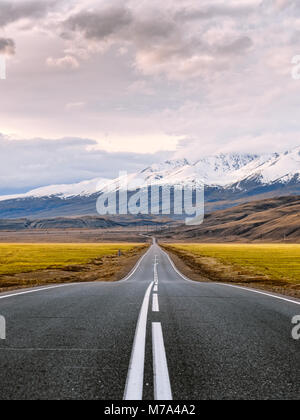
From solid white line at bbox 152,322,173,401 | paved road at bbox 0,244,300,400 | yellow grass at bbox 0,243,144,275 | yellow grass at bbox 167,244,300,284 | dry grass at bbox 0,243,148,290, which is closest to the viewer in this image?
solid white line at bbox 152,322,173,401

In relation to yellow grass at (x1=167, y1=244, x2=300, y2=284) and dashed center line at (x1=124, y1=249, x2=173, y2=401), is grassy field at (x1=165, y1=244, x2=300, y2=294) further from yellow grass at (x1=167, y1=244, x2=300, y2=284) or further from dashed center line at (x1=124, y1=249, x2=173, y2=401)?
dashed center line at (x1=124, y1=249, x2=173, y2=401)

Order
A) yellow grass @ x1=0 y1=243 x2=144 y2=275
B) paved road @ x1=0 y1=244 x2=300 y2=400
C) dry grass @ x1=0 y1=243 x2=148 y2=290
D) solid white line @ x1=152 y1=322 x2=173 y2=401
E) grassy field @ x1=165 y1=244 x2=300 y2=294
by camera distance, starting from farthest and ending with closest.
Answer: yellow grass @ x1=0 y1=243 x2=144 y2=275, grassy field @ x1=165 y1=244 x2=300 y2=294, dry grass @ x1=0 y1=243 x2=148 y2=290, paved road @ x1=0 y1=244 x2=300 y2=400, solid white line @ x1=152 y1=322 x2=173 y2=401

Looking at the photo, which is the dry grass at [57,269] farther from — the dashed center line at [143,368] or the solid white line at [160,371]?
the solid white line at [160,371]

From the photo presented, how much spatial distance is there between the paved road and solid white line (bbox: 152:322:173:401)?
12mm

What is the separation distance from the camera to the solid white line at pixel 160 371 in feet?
14.2

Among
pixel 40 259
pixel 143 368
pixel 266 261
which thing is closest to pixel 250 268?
pixel 266 261

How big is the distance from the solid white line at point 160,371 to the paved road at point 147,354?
12 millimetres

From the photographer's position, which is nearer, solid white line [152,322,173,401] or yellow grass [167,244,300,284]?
solid white line [152,322,173,401]

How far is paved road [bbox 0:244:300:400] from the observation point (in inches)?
178

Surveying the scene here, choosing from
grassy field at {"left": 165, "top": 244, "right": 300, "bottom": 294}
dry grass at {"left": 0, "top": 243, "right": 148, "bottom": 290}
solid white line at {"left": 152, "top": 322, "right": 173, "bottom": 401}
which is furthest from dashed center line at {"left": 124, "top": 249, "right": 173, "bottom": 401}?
grassy field at {"left": 165, "top": 244, "right": 300, "bottom": 294}

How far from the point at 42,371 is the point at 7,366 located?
57 cm

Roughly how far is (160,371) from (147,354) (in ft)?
2.87
